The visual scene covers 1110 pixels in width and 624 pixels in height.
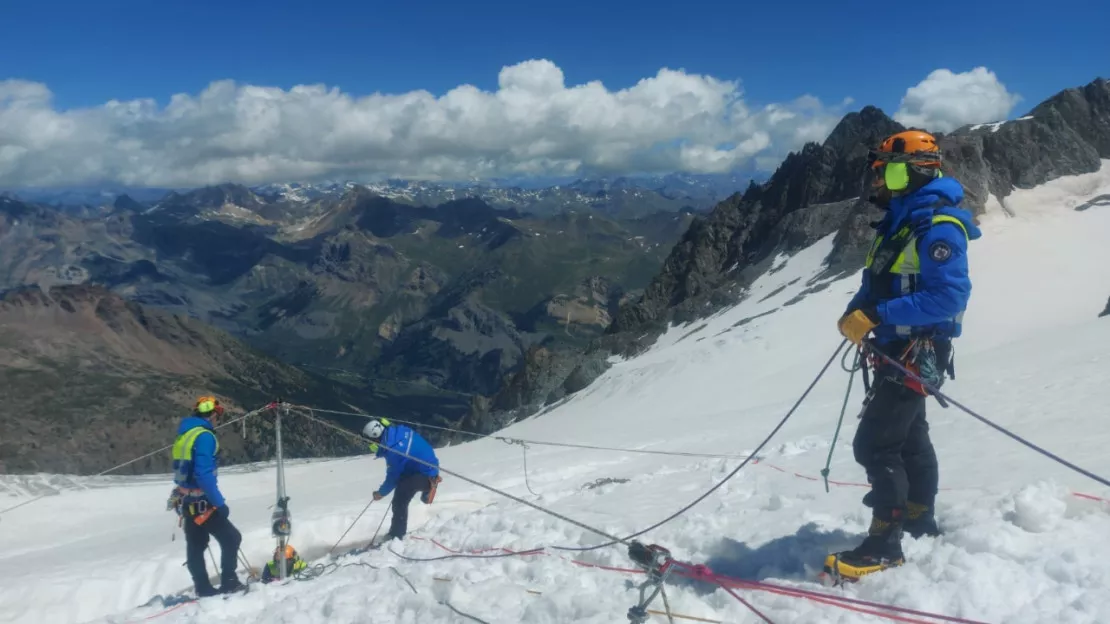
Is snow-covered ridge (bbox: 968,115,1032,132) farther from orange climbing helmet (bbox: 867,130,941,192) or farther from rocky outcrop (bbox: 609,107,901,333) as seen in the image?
orange climbing helmet (bbox: 867,130,941,192)

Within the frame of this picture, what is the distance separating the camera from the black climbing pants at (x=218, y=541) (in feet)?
35.1

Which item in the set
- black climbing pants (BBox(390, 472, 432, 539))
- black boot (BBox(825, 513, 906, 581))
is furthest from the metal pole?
black boot (BBox(825, 513, 906, 581))

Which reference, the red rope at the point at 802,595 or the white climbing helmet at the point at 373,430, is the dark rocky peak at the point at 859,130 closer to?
the white climbing helmet at the point at 373,430

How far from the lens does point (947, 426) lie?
1235cm

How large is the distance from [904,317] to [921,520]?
83.6 inches

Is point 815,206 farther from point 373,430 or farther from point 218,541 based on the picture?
point 218,541

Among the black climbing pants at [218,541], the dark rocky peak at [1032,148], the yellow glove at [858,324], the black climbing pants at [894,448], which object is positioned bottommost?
the black climbing pants at [218,541]

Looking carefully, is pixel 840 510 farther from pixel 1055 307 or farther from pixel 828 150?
pixel 828 150

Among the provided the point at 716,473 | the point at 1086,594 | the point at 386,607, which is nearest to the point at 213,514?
the point at 386,607

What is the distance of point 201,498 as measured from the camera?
10.6 meters

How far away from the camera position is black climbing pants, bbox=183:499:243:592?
1069 centimetres

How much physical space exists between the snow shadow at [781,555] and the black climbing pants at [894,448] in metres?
0.90

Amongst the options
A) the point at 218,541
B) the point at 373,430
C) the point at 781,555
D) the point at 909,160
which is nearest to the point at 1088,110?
the point at 909,160

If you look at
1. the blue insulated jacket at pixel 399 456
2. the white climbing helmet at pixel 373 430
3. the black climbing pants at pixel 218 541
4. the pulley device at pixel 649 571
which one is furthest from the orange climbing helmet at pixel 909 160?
the black climbing pants at pixel 218 541
